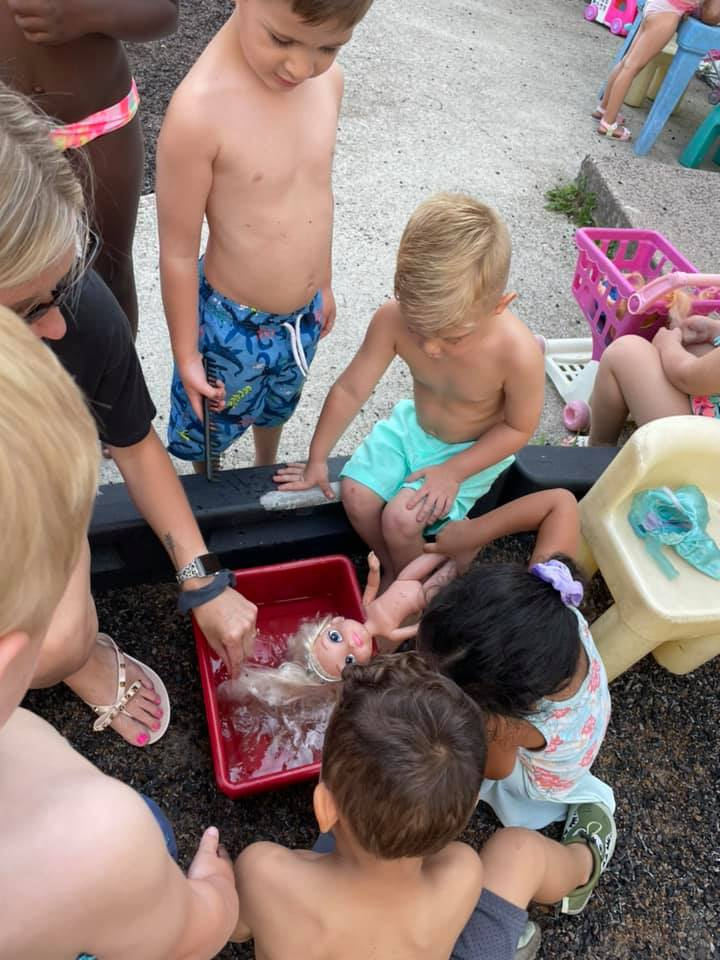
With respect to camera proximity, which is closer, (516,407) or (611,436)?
(516,407)

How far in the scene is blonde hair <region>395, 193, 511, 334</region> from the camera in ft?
4.88

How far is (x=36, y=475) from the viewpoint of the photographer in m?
0.57

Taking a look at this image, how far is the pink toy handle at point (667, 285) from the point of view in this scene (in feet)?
7.24

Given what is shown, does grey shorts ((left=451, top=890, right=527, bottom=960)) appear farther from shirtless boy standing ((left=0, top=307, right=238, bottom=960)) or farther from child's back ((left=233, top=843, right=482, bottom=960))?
shirtless boy standing ((left=0, top=307, right=238, bottom=960))

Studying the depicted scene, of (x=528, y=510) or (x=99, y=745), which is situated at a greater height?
(x=528, y=510)

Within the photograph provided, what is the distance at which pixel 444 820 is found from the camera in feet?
3.30

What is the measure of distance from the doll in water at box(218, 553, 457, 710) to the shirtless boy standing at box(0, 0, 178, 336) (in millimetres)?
1087

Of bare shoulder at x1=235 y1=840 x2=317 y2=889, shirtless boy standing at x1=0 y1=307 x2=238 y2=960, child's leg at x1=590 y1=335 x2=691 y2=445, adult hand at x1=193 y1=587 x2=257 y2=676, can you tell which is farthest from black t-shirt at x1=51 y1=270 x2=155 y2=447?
child's leg at x1=590 y1=335 x2=691 y2=445

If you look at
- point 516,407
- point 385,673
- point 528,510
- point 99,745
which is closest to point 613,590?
point 528,510

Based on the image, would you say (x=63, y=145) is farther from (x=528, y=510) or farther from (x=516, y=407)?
(x=528, y=510)

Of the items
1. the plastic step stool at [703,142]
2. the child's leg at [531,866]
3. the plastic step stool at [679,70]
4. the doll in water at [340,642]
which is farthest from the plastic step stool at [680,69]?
the child's leg at [531,866]

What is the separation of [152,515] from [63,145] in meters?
0.84

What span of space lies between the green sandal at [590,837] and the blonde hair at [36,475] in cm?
137

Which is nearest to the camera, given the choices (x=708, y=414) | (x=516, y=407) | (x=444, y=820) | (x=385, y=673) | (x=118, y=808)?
(x=118, y=808)
